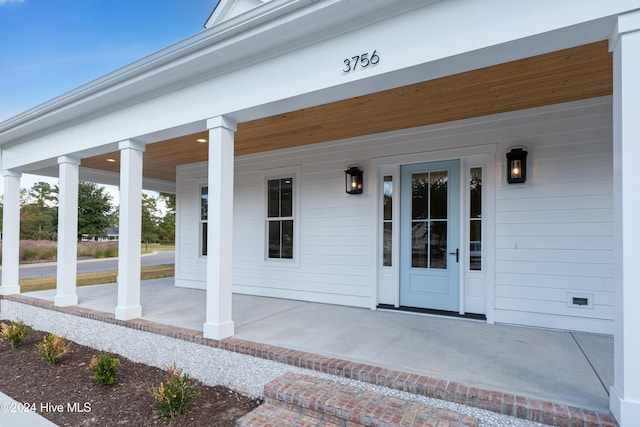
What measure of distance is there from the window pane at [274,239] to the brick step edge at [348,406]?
3.30 m

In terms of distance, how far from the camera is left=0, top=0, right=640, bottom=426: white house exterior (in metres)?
2.24

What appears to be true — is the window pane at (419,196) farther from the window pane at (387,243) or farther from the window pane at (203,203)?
the window pane at (203,203)

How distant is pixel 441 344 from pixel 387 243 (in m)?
1.85

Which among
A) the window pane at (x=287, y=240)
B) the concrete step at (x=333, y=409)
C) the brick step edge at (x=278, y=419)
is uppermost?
the window pane at (x=287, y=240)

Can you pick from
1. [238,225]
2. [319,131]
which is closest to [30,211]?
[238,225]

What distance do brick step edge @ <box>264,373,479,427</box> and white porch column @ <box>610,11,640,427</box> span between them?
81 centimetres

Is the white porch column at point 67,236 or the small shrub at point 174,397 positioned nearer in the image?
the small shrub at point 174,397

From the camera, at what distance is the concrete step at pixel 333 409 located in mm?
2186

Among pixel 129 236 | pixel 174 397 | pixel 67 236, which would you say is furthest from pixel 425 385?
pixel 67 236

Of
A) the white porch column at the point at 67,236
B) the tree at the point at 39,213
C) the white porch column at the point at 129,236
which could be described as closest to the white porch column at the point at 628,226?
the white porch column at the point at 129,236

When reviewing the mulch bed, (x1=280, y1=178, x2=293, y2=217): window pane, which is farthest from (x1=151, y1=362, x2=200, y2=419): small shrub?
(x1=280, y1=178, x2=293, y2=217): window pane

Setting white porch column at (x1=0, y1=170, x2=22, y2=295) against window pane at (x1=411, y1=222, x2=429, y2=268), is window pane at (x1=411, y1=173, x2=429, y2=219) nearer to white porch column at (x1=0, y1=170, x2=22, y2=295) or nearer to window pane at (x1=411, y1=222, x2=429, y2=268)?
window pane at (x1=411, y1=222, x2=429, y2=268)

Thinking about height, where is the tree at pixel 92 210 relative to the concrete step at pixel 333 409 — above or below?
above

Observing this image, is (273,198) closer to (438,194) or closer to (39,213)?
(438,194)
